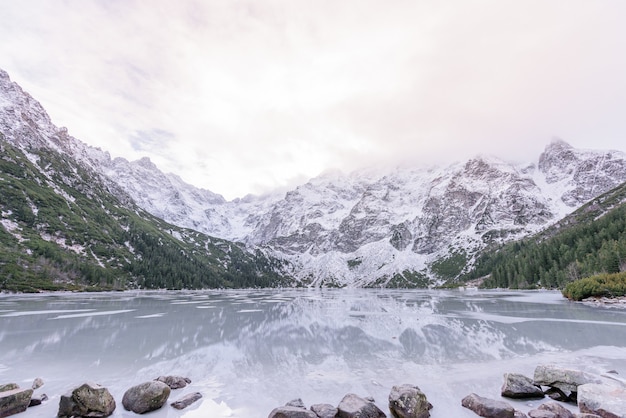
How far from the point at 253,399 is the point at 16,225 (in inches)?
8296

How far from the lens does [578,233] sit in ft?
478

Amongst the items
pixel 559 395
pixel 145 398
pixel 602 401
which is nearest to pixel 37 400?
pixel 145 398

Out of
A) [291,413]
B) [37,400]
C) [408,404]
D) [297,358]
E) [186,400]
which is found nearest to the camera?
[291,413]

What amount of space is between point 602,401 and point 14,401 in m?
18.9

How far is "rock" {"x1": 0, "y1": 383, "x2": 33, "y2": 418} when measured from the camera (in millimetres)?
10914

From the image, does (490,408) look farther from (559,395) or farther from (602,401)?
(559,395)

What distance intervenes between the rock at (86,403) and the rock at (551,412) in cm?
1389

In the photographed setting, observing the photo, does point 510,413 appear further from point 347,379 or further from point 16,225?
point 16,225

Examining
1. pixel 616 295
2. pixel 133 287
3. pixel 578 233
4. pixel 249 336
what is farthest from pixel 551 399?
pixel 133 287

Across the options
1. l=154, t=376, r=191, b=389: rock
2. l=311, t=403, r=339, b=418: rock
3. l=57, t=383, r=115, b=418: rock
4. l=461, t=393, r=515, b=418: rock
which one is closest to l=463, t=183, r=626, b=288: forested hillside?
l=461, t=393, r=515, b=418: rock

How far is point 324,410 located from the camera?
1092 cm

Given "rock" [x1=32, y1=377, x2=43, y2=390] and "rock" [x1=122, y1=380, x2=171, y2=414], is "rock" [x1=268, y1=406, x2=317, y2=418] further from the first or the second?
"rock" [x1=32, y1=377, x2=43, y2=390]

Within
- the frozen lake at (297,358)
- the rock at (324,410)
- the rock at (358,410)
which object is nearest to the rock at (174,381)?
the frozen lake at (297,358)

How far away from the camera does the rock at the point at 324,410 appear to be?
10695mm
